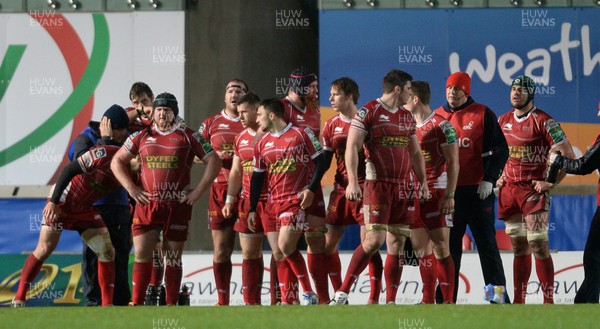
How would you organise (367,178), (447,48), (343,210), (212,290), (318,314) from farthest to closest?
(447,48) → (212,290) → (343,210) → (367,178) → (318,314)

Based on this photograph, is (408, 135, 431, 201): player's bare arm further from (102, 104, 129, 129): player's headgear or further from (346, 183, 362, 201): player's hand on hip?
(102, 104, 129, 129): player's headgear

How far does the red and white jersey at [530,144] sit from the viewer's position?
13938 mm

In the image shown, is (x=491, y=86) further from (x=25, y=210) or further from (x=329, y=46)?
(x=25, y=210)

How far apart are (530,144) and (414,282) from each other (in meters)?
2.98

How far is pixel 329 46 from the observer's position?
1850 cm

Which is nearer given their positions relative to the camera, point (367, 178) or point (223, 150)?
point (367, 178)

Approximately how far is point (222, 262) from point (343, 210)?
53.9 inches

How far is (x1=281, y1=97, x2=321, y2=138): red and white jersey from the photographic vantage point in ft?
46.9

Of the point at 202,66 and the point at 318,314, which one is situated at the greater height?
the point at 202,66

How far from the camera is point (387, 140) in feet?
43.3

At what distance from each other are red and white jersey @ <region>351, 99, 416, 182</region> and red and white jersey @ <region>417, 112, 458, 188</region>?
0.59m

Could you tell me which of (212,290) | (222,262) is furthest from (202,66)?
(222,262)

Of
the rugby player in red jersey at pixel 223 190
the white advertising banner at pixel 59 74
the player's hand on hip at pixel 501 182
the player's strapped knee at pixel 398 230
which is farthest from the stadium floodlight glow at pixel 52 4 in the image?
the player's strapped knee at pixel 398 230

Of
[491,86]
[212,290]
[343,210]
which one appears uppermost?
[491,86]
